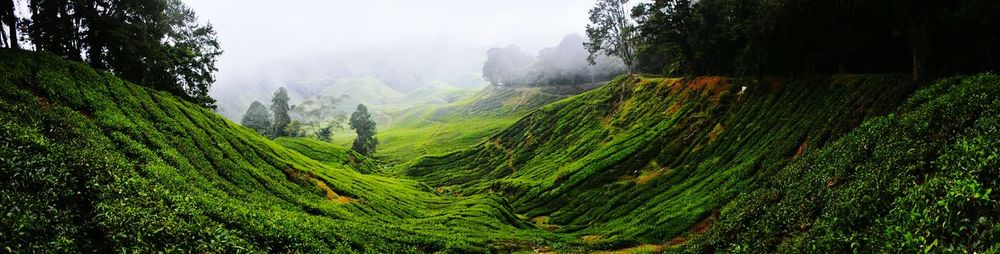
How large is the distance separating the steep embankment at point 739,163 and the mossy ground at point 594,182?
19 cm

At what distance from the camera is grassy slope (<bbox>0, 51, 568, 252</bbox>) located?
755 inches

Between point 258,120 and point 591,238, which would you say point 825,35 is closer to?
point 591,238

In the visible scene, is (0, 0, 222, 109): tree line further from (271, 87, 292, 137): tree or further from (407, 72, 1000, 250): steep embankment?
(271, 87, 292, 137): tree

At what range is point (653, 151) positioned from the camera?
64500mm

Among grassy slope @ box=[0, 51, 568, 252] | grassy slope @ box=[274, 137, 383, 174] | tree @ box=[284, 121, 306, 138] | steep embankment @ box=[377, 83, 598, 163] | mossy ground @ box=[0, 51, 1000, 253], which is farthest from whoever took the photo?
tree @ box=[284, 121, 306, 138]

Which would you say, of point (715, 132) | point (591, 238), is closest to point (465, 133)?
point (715, 132)

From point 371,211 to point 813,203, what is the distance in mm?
38552

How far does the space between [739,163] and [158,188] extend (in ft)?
153

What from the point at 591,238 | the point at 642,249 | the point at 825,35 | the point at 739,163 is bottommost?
the point at 591,238

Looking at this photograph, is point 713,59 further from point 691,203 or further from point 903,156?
point 903,156

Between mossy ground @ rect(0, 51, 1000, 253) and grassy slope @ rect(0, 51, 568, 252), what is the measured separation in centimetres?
15

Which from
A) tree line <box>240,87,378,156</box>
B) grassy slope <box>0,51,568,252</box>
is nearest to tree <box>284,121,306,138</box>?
tree line <box>240,87,378,156</box>

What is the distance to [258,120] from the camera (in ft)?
567

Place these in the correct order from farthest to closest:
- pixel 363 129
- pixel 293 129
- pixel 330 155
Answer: pixel 293 129 → pixel 363 129 → pixel 330 155
